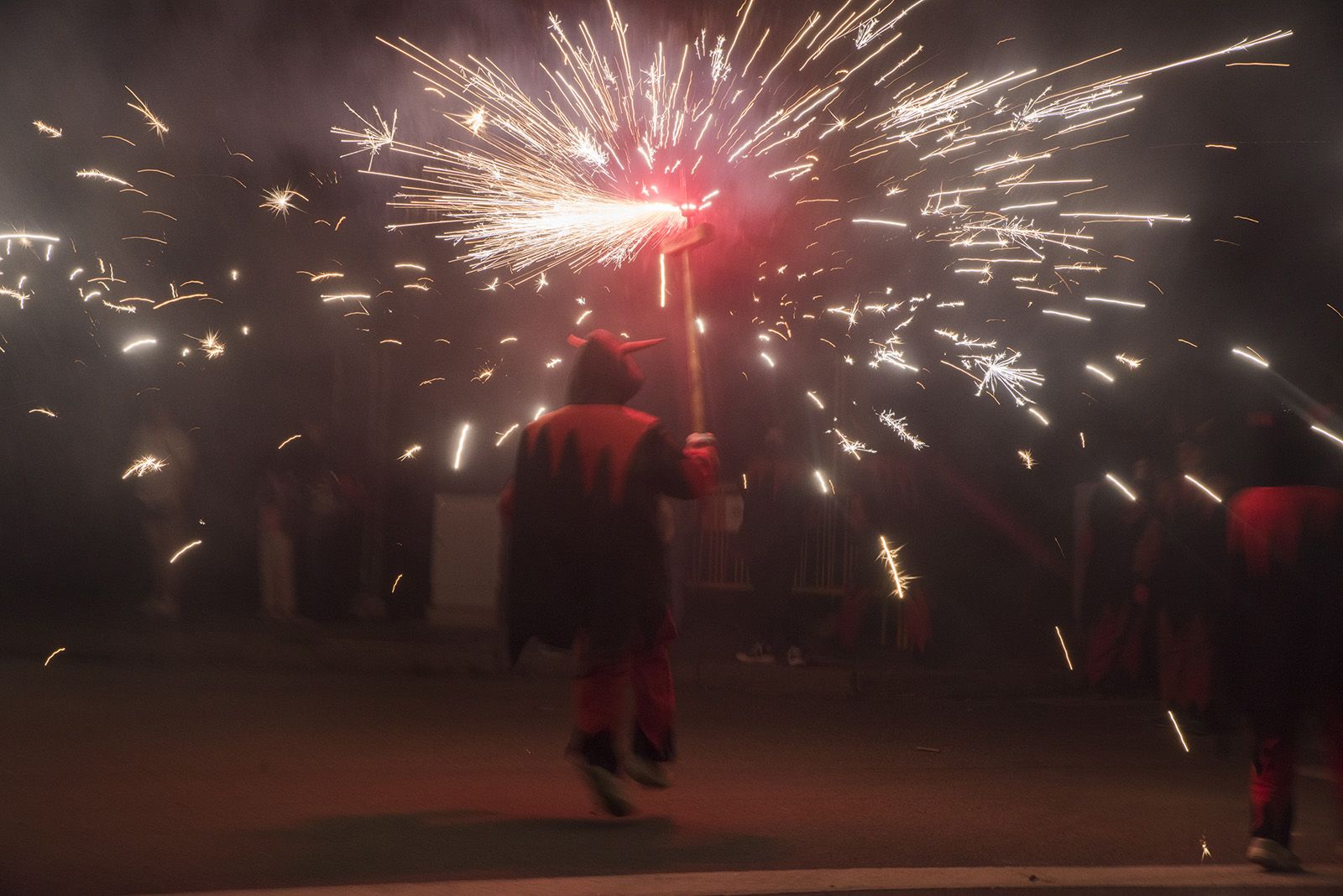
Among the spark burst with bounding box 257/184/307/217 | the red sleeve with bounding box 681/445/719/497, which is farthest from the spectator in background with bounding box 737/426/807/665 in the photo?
the red sleeve with bounding box 681/445/719/497

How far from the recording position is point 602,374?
19.7 feet

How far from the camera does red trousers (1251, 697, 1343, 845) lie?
17.2 feet

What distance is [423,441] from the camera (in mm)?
13609

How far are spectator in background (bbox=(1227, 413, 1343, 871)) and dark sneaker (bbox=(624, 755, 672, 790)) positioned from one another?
2.15m

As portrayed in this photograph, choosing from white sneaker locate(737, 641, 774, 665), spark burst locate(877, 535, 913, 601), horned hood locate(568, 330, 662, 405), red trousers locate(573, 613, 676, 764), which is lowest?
white sneaker locate(737, 641, 774, 665)

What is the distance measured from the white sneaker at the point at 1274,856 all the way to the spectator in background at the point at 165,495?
29.1 ft

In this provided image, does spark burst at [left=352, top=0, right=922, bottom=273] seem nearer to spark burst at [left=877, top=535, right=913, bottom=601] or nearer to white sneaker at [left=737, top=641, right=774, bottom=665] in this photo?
spark burst at [left=877, top=535, right=913, bottom=601]

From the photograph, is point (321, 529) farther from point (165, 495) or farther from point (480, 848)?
point (480, 848)

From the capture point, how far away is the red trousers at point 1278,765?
5.25m

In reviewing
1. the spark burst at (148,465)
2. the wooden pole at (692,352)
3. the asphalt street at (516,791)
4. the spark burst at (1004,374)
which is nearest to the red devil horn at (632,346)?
the wooden pole at (692,352)

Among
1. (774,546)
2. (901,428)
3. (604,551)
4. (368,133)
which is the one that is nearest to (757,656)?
(774,546)

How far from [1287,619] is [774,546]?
20.3 feet

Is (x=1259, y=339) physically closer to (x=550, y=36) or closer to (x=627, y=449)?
(x=550, y=36)

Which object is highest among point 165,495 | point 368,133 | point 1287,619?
point 368,133
